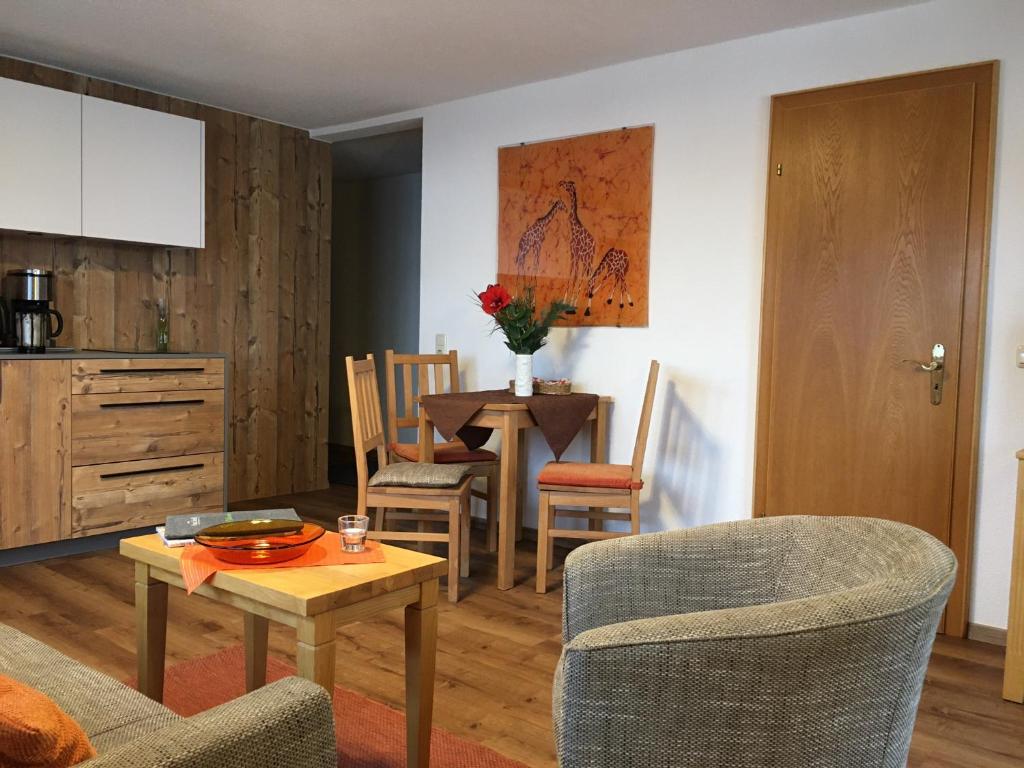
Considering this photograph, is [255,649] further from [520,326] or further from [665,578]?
[520,326]

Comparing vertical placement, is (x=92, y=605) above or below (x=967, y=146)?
below

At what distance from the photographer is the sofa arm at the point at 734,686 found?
117 cm

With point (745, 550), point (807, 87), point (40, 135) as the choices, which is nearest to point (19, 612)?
point (40, 135)

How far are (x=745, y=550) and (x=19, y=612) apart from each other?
2764mm

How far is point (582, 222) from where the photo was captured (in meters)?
4.26

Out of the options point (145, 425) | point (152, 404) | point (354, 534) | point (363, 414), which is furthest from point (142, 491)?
point (354, 534)

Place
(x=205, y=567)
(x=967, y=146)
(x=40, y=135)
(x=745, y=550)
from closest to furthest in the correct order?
(x=745, y=550) < (x=205, y=567) < (x=967, y=146) < (x=40, y=135)

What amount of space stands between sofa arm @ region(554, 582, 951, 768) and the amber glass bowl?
886mm

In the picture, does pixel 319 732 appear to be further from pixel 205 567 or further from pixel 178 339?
pixel 178 339

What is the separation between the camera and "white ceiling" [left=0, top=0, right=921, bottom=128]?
3.40 m

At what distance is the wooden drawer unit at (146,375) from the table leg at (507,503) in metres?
1.74

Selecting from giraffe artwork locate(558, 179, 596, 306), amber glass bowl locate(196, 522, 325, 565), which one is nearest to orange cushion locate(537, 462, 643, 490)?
giraffe artwork locate(558, 179, 596, 306)

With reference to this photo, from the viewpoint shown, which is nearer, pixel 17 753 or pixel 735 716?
pixel 17 753

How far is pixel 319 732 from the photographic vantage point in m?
1.18
